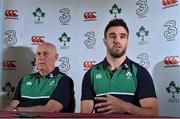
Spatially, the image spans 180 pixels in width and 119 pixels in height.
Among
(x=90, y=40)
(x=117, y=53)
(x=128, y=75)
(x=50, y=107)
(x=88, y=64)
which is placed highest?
(x=90, y=40)

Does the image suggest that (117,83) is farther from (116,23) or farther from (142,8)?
(142,8)

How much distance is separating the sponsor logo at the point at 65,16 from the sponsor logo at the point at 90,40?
0.26 metres

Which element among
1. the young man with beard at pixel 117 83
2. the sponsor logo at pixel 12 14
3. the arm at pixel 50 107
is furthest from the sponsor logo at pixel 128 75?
the sponsor logo at pixel 12 14

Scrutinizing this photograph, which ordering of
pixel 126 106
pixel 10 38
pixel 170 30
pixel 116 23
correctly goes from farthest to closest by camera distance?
pixel 10 38 < pixel 116 23 < pixel 170 30 < pixel 126 106

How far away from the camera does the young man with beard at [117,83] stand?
321cm

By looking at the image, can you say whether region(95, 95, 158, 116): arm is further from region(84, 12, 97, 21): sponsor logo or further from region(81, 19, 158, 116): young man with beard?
region(84, 12, 97, 21): sponsor logo

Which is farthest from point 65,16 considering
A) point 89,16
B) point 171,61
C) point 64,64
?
point 171,61

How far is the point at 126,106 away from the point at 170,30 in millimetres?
858

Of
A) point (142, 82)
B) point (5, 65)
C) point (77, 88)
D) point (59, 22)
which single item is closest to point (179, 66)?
point (142, 82)

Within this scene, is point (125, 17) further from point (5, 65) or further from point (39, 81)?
point (5, 65)

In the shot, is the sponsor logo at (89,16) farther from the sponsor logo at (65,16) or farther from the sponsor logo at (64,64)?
the sponsor logo at (64,64)

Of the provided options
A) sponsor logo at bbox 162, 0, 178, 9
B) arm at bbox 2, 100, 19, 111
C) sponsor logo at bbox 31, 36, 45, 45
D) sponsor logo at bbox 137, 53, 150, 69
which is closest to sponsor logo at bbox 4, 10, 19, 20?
sponsor logo at bbox 31, 36, 45, 45

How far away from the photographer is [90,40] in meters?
3.44

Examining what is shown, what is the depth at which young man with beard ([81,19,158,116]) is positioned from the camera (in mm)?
3205
